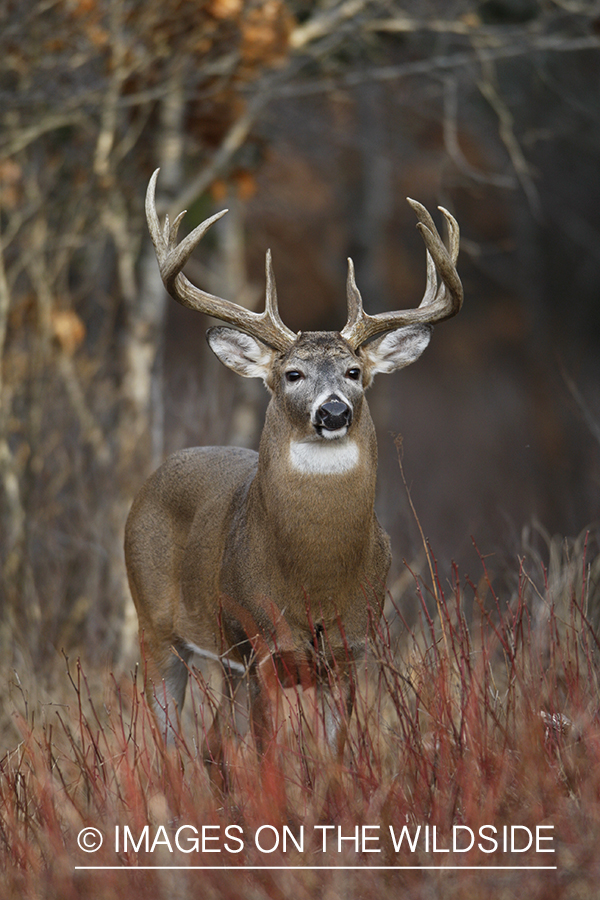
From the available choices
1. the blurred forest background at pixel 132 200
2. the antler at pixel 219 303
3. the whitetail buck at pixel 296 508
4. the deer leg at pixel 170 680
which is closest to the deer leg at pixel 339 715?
the whitetail buck at pixel 296 508

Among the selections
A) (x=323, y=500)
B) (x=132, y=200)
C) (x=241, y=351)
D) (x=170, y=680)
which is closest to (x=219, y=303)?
(x=241, y=351)

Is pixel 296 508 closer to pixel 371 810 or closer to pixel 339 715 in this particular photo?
pixel 339 715

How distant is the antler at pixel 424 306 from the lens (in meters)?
4.61

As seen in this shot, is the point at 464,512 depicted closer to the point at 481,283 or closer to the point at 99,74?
the point at 99,74

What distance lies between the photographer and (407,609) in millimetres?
7273

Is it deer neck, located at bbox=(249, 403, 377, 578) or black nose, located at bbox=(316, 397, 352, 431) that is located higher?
black nose, located at bbox=(316, 397, 352, 431)

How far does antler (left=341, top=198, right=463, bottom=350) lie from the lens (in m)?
4.61

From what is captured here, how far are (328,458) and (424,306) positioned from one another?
893mm

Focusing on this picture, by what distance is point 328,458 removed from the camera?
14.7 ft

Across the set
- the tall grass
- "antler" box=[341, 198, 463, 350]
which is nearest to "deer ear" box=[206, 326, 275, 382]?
"antler" box=[341, 198, 463, 350]

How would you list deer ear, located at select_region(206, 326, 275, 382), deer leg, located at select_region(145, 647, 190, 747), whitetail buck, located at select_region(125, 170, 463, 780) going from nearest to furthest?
1. whitetail buck, located at select_region(125, 170, 463, 780)
2. deer ear, located at select_region(206, 326, 275, 382)
3. deer leg, located at select_region(145, 647, 190, 747)

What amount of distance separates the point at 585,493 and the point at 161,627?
4.94 m

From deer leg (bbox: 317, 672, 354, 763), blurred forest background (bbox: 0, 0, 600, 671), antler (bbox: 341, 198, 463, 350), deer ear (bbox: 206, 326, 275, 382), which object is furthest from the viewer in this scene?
blurred forest background (bbox: 0, 0, 600, 671)

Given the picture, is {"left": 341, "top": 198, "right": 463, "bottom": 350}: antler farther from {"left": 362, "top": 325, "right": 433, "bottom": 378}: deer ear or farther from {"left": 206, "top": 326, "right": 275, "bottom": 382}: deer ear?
{"left": 206, "top": 326, "right": 275, "bottom": 382}: deer ear
